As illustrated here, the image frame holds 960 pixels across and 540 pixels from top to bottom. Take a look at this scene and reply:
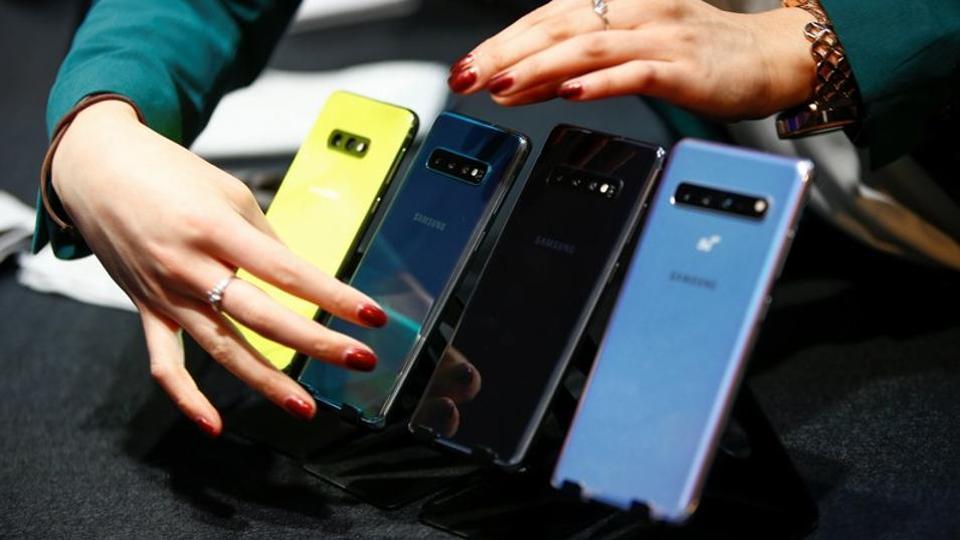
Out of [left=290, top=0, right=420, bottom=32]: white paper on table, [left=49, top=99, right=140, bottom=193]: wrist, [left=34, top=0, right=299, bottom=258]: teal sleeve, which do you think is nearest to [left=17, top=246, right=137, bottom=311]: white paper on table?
[left=34, top=0, right=299, bottom=258]: teal sleeve

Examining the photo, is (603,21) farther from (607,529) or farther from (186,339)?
(186,339)

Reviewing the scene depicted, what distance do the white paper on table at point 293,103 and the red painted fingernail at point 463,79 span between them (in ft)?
2.16

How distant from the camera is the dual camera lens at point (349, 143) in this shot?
27.4 inches

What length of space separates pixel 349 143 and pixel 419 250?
0.35ft

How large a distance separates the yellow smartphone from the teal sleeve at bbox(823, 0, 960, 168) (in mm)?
259

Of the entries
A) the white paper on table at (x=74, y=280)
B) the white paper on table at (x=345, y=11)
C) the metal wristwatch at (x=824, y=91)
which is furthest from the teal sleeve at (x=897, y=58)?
the white paper on table at (x=345, y=11)

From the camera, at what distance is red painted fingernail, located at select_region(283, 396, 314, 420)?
0.59 m

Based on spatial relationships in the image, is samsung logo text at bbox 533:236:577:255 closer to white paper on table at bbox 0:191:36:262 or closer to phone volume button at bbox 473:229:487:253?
phone volume button at bbox 473:229:487:253

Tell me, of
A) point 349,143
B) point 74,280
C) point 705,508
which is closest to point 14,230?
point 74,280

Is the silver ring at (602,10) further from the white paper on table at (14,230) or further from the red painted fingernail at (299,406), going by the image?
the white paper on table at (14,230)

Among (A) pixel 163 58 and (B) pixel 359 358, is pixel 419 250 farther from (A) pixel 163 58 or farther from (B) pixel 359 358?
(A) pixel 163 58

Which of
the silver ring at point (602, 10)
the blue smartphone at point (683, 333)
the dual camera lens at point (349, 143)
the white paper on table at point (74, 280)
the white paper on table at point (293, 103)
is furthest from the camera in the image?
the white paper on table at point (293, 103)

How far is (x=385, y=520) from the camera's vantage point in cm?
64

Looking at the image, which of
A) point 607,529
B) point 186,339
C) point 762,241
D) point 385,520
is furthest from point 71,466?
point 762,241
